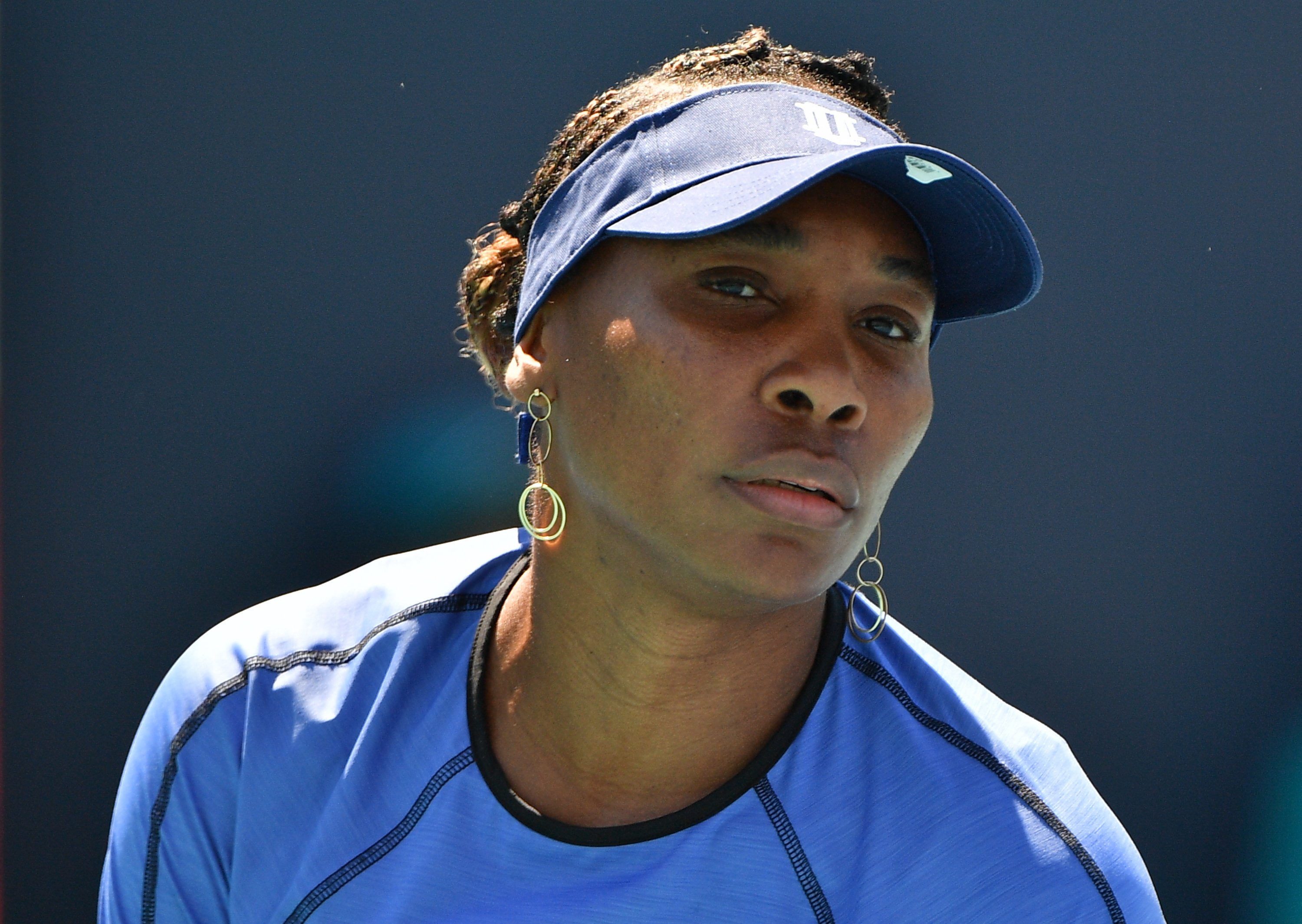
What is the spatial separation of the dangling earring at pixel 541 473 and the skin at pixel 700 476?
0.05 ft

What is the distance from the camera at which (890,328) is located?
1.59m

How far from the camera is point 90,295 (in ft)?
7.51

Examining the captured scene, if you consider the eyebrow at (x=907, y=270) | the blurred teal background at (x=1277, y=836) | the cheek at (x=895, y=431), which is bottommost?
the blurred teal background at (x=1277, y=836)

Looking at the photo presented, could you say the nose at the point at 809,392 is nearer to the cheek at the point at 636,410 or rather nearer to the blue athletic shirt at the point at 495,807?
the cheek at the point at 636,410

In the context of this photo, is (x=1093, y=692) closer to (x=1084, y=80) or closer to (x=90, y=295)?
(x=1084, y=80)

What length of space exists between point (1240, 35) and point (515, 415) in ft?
4.90

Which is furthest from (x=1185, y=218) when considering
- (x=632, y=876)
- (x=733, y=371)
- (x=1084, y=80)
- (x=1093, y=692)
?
(x=632, y=876)

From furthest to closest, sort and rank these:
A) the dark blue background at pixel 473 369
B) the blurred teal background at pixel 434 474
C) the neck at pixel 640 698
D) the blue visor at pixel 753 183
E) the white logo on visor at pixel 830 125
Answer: the blurred teal background at pixel 434 474 < the dark blue background at pixel 473 369 < the neck at pixel 640 698 < the white logo on visor at pixel 830 125 < the blue visor at pixel 753 183

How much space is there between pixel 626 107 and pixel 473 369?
83 centimetres

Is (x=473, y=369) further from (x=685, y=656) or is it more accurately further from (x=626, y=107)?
(x=685, y=656)

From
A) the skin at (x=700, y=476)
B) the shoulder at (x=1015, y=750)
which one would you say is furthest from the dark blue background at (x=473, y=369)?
the skin at (x=700, y=476)

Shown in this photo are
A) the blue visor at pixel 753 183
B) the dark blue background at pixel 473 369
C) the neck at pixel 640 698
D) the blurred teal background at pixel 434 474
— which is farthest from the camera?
the blurred teal background at pixel 434 474

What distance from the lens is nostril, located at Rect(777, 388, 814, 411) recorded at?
1.44 metres

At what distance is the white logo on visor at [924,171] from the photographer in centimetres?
147
